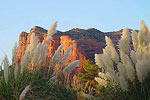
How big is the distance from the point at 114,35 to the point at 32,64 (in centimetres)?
6363

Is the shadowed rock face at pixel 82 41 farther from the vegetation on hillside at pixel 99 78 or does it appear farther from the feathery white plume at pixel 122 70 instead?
the feathery white plume at pixel 122 70

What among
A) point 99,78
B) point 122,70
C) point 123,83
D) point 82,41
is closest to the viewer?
point 123,83

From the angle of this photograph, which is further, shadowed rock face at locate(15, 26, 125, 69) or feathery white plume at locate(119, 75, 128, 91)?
shadowed rock face at locate(15, 26, 125, 69)

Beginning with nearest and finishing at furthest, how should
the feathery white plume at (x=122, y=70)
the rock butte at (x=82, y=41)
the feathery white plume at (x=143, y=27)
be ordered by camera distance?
the feathery white plume at (x=122, y=70), the feathery white plume at (x=143, y=27), the rock butte at (x=82, y=41)

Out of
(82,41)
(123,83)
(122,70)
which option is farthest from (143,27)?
(82,41)

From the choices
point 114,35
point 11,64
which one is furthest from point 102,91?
point 114,35

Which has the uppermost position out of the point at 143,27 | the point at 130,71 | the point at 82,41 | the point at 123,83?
the point at 82,41

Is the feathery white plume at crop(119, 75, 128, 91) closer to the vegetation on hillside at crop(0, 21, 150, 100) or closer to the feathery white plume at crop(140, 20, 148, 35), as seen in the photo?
the vegetation on hillside at crop(0, 21, 150, 100)

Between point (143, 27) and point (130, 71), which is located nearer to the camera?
point (130, 71)

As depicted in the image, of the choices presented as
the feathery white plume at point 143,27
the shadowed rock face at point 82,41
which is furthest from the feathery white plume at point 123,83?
the shadowed rock face at point 82,41

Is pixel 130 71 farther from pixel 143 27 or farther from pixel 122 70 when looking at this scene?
pixel 143 27

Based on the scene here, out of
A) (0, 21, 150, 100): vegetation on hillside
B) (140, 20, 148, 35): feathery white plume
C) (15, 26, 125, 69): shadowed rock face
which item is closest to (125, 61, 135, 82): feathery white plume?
(0, 21, 150, 100): vegetation on hillside

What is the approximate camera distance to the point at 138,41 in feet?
14.0

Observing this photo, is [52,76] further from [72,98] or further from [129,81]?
[129,81]
